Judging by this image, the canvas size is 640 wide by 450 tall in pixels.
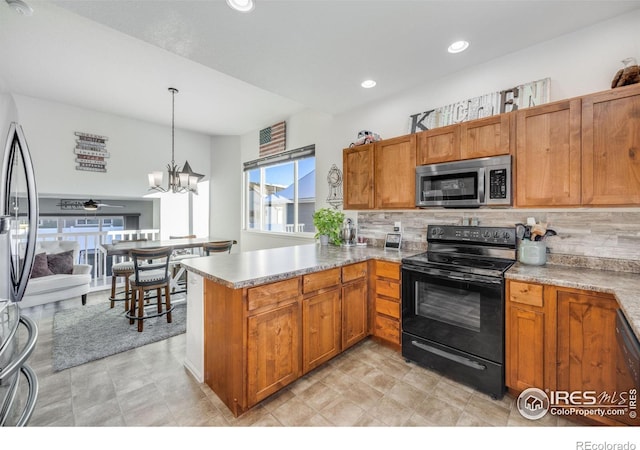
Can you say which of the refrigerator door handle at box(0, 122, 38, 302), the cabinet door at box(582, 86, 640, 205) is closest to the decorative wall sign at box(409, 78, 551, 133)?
the cabinet door at box(582, 86, 640, 205)

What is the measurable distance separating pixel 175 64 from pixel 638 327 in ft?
13.4

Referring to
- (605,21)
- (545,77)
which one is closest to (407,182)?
(545,77)

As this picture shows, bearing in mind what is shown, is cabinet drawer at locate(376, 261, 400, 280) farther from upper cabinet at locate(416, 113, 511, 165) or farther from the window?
the window

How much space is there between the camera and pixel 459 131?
2.44 meters

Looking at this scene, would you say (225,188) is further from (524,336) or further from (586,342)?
(586,342)

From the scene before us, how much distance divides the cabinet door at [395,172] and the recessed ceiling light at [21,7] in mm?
3136

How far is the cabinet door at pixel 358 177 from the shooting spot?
3.08 meters

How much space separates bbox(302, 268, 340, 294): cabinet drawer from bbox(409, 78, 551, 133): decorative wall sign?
1.77m

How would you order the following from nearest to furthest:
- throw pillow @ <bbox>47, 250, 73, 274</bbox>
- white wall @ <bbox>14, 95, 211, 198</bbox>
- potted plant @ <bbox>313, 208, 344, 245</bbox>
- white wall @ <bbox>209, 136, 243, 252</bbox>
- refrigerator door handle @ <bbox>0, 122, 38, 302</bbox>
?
refrigerator door handle @ <bbox>0, 122, 38, 302</bbox>
potted plant @ <bbox>313, 208, 344, 245</bbox>
throw pillow @ <bbox>47, 250, 73, 274</bbox>
white wall @ <bbox>14, 95, 211, 198</bbox>
white wall @ <bbox>209, 136, 243, 252</bbox>

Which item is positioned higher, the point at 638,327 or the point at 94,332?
the point at 638,327

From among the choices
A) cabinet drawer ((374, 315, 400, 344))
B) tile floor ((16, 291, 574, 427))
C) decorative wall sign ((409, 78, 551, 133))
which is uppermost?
decorative wall sign ((409, 78, 551, 133))

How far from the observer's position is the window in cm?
441

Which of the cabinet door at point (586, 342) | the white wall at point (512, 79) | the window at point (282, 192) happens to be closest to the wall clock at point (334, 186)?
the white wall at point (512, 79)

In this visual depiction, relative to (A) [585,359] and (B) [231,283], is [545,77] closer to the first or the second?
(A) [585,359]
